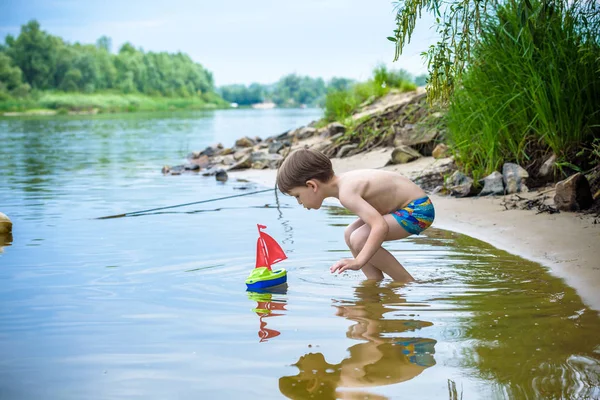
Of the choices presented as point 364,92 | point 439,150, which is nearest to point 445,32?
point 439,150

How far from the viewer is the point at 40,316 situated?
370 cm

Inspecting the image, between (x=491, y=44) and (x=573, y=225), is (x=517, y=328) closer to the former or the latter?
(x=573, y=225)

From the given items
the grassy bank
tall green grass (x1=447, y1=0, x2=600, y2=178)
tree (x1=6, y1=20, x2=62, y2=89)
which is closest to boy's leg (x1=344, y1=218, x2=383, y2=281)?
tall green grass (x1=447, y1=0, x2=600, y2=178)

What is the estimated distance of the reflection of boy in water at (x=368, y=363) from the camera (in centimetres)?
264

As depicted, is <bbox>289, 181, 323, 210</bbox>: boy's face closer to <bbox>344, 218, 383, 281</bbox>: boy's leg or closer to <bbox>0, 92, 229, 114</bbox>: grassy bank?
<bbox>344, 218, 383, 281</bbox>: boy's leg

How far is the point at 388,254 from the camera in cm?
436

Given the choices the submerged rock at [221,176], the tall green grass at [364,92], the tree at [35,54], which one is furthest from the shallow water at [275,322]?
the tree at [35,54]

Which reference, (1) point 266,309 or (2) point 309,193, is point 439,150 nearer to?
(2) point 309,193

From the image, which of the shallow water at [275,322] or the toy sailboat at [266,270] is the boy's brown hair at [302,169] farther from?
the shallow water at [275,322]

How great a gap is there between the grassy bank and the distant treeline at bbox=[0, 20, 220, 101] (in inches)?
98.4

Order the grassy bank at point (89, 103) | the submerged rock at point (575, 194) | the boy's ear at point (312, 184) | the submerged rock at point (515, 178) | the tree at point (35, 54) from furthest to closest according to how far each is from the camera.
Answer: the tree at point (35, 54) → the grassy bank at point (89, 103) → the submerged rock at point (515, 178) → the submerged rock at point (575, 194) → the boy's ear at point (312, 184)

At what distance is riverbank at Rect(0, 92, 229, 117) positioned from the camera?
63.0 metres

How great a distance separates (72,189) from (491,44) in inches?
228

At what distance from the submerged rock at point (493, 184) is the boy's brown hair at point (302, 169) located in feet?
10.1
